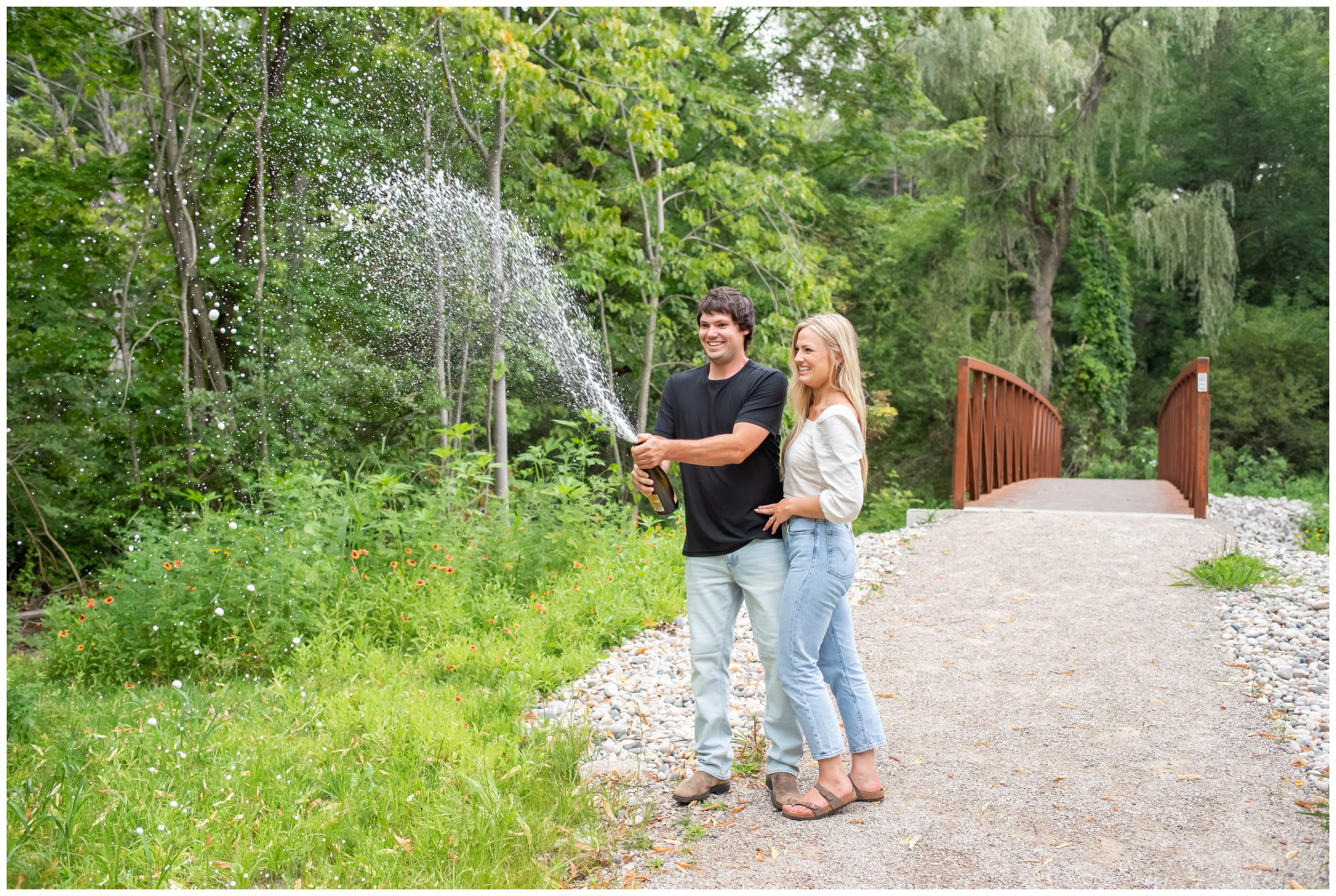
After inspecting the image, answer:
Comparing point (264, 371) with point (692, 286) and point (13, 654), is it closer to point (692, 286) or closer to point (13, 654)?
point (13, 654)

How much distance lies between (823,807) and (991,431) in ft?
24.8

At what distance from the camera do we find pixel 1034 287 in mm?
22656

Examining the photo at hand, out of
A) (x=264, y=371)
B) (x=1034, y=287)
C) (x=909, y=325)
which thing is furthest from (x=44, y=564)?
(x=1034, y=287)

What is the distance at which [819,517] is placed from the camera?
120 inches

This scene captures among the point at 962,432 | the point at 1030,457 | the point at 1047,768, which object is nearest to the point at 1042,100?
the point at 1030,457

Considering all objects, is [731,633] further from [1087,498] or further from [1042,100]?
[1042,100]

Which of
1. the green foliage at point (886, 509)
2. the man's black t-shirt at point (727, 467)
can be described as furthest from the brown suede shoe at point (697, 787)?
the green foliage at point (886, 509)

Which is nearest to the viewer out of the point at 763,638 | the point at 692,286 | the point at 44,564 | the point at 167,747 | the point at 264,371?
the point at 763,638

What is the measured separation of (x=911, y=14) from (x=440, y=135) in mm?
8553

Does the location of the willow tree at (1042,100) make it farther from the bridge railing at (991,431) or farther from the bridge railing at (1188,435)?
the bridge railing at (991,431)

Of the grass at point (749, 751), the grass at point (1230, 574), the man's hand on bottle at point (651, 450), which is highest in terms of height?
the man's hand on bottle at point (651, 450)

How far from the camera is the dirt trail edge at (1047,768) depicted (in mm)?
2861

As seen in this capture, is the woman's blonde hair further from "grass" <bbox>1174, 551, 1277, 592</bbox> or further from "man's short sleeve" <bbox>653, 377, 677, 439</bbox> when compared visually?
"grass" <bbox>1174, 551, 1277, 592</bbox>

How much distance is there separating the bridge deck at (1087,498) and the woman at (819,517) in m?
5.71
